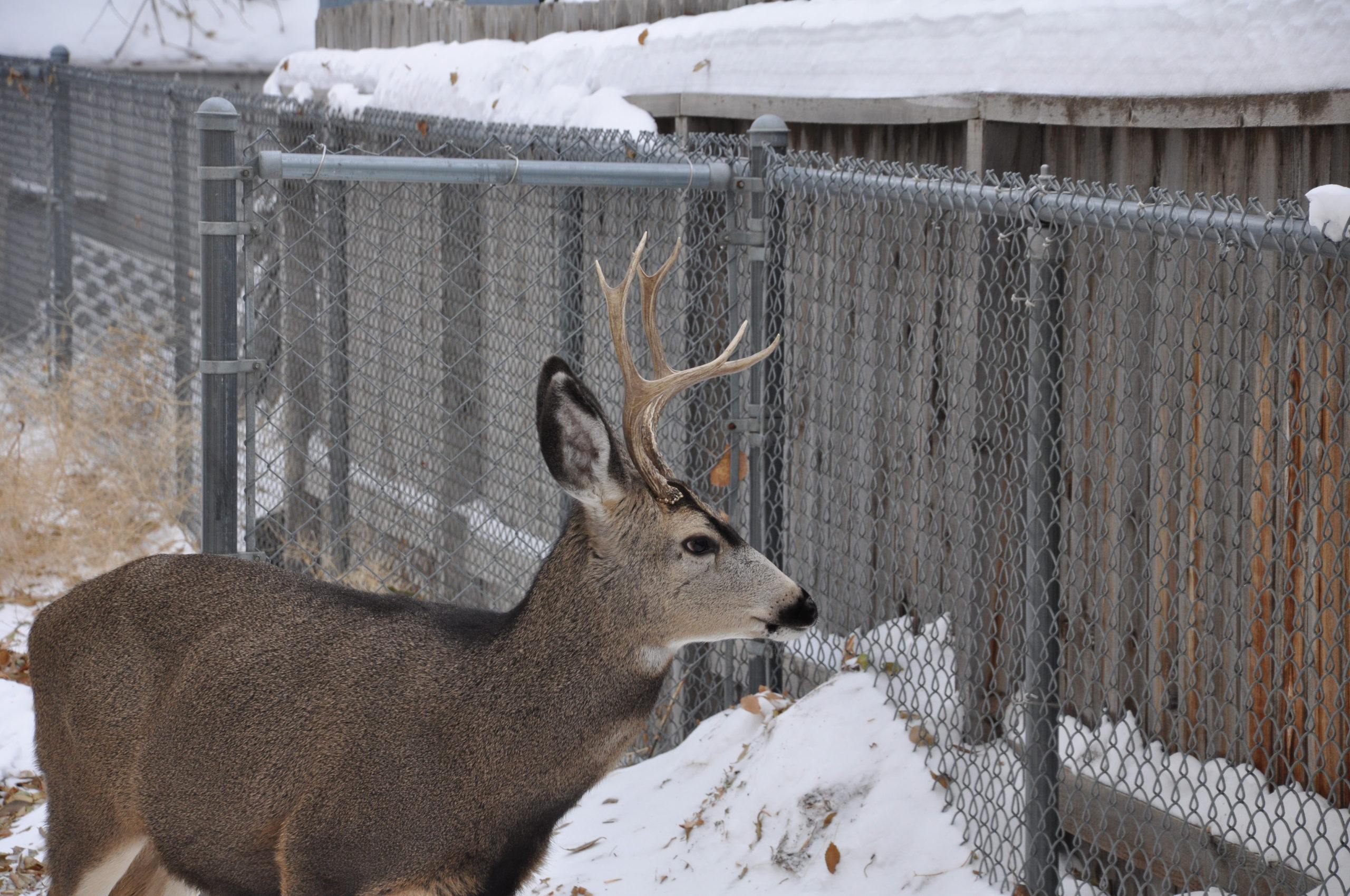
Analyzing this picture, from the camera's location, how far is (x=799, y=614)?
3678 millimetres

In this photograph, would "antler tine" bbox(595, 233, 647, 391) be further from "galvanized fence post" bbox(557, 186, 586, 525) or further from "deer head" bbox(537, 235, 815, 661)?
"galvanized fence post" bbox(557, 186, 586, 525)

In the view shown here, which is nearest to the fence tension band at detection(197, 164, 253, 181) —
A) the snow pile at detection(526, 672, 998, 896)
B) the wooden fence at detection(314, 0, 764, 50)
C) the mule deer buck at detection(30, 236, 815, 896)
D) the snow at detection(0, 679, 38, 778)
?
the mule deer buck at detection(30, 236, 815, 896)

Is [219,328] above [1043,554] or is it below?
above

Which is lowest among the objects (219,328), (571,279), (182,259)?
(219,328)

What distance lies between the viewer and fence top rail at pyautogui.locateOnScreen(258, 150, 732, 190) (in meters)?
4.80

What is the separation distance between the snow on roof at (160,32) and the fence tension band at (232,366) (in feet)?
44.9

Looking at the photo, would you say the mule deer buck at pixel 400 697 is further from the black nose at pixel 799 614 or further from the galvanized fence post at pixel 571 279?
the galvanized fence post at pixel 571 279

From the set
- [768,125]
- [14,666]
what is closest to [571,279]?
[768,125]

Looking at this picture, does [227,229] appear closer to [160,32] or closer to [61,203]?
[61,203]

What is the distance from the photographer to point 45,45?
1777 centimetres

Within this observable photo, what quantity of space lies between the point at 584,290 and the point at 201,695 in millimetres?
3709

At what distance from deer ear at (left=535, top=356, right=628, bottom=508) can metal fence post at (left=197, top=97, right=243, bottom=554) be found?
1.64m

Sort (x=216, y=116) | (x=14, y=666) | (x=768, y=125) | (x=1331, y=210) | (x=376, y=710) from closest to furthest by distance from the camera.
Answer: (x=1331, y=210), (x=376, y=710), (x=216, y=116), (x=768, y=125), (x=14, y=666)

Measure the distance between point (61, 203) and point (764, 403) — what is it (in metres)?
8.03
